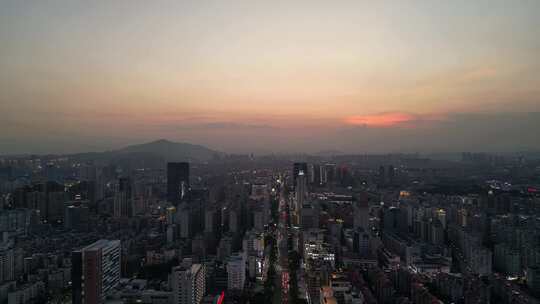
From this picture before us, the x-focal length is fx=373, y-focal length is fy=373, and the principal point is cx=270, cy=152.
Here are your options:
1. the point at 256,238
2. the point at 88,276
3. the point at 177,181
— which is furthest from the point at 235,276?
the point at 177,181

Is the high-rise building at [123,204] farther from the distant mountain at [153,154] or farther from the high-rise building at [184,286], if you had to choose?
the high-rise building at [184,286]

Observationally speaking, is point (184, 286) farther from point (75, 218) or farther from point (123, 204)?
point (123, 204)

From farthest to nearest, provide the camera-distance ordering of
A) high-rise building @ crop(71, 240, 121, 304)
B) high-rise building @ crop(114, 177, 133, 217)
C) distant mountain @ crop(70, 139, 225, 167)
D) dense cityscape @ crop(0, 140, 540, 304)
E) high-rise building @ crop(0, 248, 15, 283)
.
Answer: distant mountain @ crop(70, 139, 225, 167)
high-rise building @ crop(114, 177, 133, 217)
high-rise building @ crop(0, 248, 15, 283)
dense cityscape @ crop(0, 140, 540, 304)
high-rise building @ crop(71, 240, 121, 304)

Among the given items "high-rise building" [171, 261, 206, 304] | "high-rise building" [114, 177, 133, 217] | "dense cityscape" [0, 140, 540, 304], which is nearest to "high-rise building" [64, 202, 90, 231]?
"dense cityscape" [0, 140, 540, 304]

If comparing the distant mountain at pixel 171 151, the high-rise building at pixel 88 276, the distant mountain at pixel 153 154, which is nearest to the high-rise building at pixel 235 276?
the high-rise building at pixel 88 276

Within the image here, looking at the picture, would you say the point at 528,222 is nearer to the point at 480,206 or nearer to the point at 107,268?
the point at 480,206

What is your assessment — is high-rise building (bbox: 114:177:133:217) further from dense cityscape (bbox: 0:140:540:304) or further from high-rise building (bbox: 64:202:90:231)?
high-rise building (bbox: 64:202:90:231)
